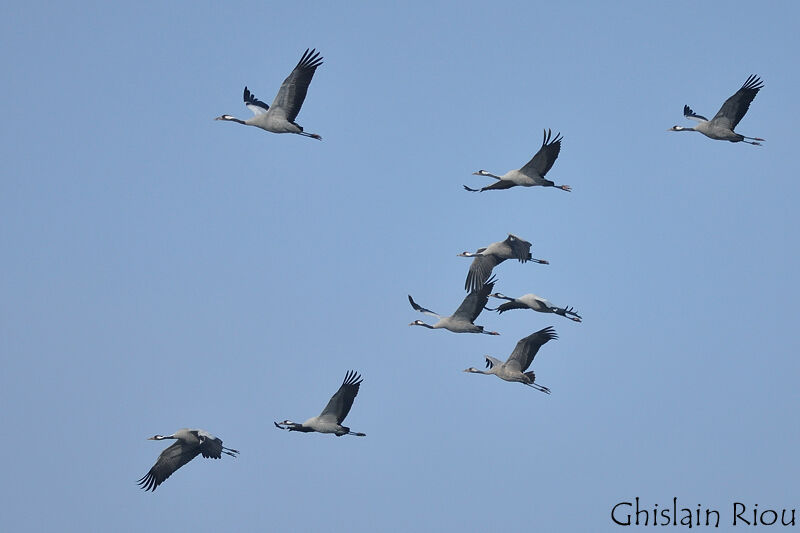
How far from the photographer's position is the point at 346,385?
23297 millimetres

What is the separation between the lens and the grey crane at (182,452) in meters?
24.3

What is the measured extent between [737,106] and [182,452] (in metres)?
14.5

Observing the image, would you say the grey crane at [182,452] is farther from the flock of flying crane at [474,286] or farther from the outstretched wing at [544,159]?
the outstretched wing at [544,159]

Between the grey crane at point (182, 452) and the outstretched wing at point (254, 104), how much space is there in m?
7.61

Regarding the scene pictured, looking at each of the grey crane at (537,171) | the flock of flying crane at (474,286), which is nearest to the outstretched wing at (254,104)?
the flock of flying crane at (474,286)

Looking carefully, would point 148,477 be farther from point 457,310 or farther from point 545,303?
point 545,303

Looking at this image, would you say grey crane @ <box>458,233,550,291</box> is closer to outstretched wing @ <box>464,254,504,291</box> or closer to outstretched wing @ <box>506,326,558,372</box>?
outstretched wing @ <box>464,254,504,291</box>

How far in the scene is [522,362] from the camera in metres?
26.2

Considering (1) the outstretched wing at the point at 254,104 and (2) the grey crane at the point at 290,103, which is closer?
(2) the grey crane at the point at 290,103

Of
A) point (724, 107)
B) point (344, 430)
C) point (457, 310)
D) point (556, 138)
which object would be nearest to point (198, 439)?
point (344, 430)

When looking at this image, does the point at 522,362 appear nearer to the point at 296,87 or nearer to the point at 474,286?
the point at 474,286

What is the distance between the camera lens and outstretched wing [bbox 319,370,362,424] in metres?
23.2

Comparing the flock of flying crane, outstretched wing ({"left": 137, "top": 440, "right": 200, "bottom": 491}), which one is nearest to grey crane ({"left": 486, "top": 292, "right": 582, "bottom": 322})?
the flock of flying crane

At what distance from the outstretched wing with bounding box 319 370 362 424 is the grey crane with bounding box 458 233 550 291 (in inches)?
184
